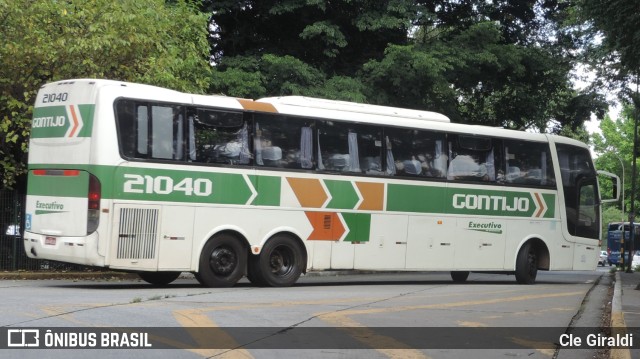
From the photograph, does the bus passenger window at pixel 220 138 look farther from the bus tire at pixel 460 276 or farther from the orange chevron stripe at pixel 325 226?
the bus tire at pixel 460 276

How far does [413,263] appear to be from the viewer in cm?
2023

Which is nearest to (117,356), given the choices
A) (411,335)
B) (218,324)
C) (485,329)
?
(218,324)

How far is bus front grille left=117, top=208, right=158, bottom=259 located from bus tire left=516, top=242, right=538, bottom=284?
9516 mm

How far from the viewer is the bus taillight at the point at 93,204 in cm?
1566

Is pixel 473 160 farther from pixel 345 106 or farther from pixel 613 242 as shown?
pixel 613 242

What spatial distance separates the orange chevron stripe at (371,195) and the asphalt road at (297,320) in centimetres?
350

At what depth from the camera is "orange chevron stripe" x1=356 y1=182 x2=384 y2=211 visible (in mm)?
19344

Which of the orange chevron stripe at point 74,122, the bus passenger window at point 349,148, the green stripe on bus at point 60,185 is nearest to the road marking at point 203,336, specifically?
the green stripe on bus at point 60,185

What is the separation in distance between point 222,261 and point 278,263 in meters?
1.37

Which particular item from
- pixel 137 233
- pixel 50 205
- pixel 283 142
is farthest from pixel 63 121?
pixel 283 142

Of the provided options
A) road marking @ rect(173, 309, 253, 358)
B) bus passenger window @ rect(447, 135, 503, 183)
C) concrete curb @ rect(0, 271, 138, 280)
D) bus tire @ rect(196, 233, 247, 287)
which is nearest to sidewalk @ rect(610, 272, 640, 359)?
road marking @ rect(173, 309, 253, 358)

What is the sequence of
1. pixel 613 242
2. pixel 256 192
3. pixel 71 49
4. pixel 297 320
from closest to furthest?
pixel 297 320 → pixel 256 192 → pixel 71 49 → pixel 613 242

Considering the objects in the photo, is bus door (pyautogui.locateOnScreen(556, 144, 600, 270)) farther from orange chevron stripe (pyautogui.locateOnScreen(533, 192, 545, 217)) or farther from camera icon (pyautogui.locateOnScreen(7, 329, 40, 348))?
camera icon (pyautogui.locateOnScreen(7, 329, 40, 348))

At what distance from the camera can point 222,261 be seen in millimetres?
17297
